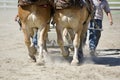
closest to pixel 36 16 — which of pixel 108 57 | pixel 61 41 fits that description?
pixel 61 41

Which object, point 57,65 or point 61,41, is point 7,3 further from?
point 57,65

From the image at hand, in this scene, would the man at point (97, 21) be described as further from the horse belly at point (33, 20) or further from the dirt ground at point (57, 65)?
the horse belly at point (33, 20)

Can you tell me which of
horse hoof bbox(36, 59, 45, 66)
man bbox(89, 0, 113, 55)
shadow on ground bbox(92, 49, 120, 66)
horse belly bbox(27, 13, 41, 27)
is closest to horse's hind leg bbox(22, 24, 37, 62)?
horse belly bbox(27, 13, 41, 27)

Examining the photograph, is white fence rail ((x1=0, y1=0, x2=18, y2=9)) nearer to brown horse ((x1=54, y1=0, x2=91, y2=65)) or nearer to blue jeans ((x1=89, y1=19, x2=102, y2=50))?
blue jeans ((x1=89, y1=19, x2=102, y2=50))

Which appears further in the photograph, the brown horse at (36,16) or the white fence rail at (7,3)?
the white fence rail at (7,3)

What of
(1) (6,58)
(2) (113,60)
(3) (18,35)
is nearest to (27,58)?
(1) (6,58)

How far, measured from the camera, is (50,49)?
12.6 meters

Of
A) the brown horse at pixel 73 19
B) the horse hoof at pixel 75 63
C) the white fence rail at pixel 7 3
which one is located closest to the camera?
the brown horse at pixel 73 19

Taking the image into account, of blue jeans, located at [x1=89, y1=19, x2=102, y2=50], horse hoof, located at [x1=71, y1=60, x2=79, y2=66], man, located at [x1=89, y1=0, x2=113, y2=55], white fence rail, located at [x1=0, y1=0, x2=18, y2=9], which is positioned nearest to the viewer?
horse hoof, located at [x1=71, y1=60, x2=79, y2=66]

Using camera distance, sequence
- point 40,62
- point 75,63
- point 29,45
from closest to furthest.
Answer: point 40,62 → point 75,63 → point 29,45

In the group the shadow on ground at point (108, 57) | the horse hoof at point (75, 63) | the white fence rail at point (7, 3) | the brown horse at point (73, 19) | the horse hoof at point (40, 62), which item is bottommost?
the white fence rail at point (7, 3)

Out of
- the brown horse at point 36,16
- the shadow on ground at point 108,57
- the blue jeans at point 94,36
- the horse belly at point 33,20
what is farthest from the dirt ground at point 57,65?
the horse belly at point 33,20

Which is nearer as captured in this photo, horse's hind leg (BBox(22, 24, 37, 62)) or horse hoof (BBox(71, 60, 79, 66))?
horse hoof (BBox(71, 60, 79, 66))

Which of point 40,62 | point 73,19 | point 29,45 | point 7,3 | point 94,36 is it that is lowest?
point 7,3
